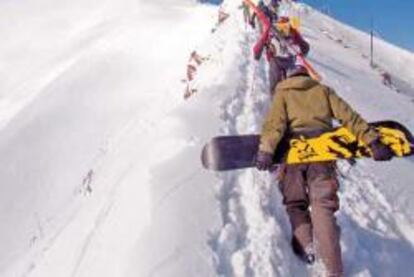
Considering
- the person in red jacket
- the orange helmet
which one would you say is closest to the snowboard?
the person in red jacket

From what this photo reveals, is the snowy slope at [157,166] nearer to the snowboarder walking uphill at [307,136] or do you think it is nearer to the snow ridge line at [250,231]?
Answer: the snow ridge line at [250,231]

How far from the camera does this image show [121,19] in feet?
109

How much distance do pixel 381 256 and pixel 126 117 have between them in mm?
13340

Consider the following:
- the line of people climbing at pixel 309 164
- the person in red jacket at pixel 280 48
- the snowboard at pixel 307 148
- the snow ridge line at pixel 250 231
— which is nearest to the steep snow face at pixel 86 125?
the snowboard at pixel 307 148

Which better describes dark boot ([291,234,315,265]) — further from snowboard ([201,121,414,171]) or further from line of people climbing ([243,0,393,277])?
snowboard ([201,121,414,171])

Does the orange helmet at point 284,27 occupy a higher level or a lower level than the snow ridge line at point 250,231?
lower

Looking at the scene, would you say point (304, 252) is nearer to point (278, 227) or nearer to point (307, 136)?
point (278, 227)

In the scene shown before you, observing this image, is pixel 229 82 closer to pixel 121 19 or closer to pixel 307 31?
pixel 307 31

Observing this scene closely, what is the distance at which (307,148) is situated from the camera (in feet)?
27.4

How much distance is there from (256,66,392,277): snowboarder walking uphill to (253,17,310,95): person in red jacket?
372 cm

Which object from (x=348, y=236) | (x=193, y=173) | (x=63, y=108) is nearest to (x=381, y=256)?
(x=348, y=236)

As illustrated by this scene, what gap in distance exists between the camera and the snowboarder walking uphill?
8.05 m

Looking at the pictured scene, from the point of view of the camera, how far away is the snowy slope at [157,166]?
8.20m

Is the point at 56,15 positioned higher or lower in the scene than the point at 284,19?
lower
